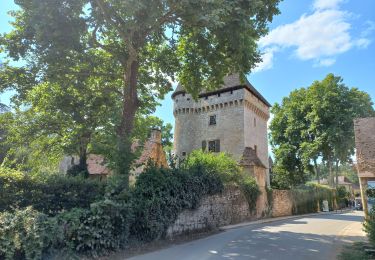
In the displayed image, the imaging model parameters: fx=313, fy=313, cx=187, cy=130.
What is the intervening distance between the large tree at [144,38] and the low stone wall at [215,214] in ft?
14.0

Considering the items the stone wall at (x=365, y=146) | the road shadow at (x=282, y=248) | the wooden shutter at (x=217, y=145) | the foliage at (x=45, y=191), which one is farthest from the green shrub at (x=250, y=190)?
the foliage at (x=45, y=191)

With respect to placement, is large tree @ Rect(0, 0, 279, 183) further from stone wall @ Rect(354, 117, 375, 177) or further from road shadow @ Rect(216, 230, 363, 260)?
stone wall @ Rect(354, 117, 375, 177)

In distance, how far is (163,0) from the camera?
11.3 m

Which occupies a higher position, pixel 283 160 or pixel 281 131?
pixel 281 131

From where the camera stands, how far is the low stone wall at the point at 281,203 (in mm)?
29369

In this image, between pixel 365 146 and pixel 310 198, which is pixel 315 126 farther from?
pixel 365 146

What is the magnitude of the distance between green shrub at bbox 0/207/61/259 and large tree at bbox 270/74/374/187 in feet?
108

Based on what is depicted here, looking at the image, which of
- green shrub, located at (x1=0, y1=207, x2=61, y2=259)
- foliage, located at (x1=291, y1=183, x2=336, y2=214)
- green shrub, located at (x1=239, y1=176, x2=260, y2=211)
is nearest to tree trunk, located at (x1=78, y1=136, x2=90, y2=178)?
green shrub, located at (x1=0, y1=207, x2=61, y2=259)

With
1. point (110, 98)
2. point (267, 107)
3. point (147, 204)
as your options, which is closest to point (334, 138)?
point (267, 107)

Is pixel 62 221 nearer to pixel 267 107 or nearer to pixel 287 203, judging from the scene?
pixel 287 203

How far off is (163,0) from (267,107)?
33785 millimetres

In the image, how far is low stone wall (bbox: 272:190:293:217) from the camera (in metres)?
29.4

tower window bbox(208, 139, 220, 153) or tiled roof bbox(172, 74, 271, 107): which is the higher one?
tiled roof bbox(172, 74, 271, 107)

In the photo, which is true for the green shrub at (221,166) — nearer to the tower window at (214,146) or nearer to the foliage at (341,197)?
the tower window at (214,146)
